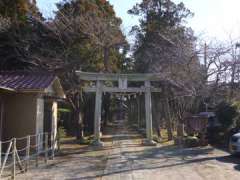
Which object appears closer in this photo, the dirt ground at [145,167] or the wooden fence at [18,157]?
the wooden fence at [18,157]

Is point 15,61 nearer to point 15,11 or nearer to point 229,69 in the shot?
point 15,11

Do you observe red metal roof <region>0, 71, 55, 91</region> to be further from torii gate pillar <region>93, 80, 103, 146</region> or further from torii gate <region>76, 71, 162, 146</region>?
torii gate pillar <region>93, 80, 103, 146</region>

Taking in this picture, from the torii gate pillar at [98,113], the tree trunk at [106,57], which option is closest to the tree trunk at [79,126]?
the tree trunk at [106,57]

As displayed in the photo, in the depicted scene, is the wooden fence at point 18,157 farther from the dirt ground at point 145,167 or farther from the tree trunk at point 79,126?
the tree trunk at point 79,126

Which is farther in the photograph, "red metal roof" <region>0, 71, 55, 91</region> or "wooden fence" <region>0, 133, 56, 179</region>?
"red metal roof" <region>0, 71, 55, 91</region>

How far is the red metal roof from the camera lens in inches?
561

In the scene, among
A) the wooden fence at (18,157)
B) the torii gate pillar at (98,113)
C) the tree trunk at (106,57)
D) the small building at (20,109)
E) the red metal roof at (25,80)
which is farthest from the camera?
the tree trunk at (106,57)

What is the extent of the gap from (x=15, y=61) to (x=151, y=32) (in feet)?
35.6

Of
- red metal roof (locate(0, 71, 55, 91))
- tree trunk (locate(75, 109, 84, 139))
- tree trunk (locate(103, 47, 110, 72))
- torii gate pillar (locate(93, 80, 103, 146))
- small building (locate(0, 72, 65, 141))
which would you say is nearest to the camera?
red metal roof (locate(0, 71, 55, 91))

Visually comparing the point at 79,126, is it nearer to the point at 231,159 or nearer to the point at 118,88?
the point at 118,88

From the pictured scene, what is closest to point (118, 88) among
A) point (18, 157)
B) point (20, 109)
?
point (20, 109)

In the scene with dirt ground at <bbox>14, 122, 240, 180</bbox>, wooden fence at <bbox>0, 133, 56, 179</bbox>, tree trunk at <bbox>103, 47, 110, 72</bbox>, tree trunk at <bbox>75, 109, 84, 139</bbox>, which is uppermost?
tree trunk at <bbox>103, 47, 110, 72</bbox>

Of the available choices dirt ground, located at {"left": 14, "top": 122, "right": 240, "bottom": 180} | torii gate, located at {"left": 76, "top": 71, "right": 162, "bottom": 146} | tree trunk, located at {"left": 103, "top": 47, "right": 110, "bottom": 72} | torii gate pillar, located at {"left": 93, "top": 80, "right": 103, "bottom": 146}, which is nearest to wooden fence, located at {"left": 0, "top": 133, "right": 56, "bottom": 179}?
dirt ground, located at {"left": 14, "top": 122, "right": 240, "bottom": 180}

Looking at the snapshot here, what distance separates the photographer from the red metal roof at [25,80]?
46.8ft
